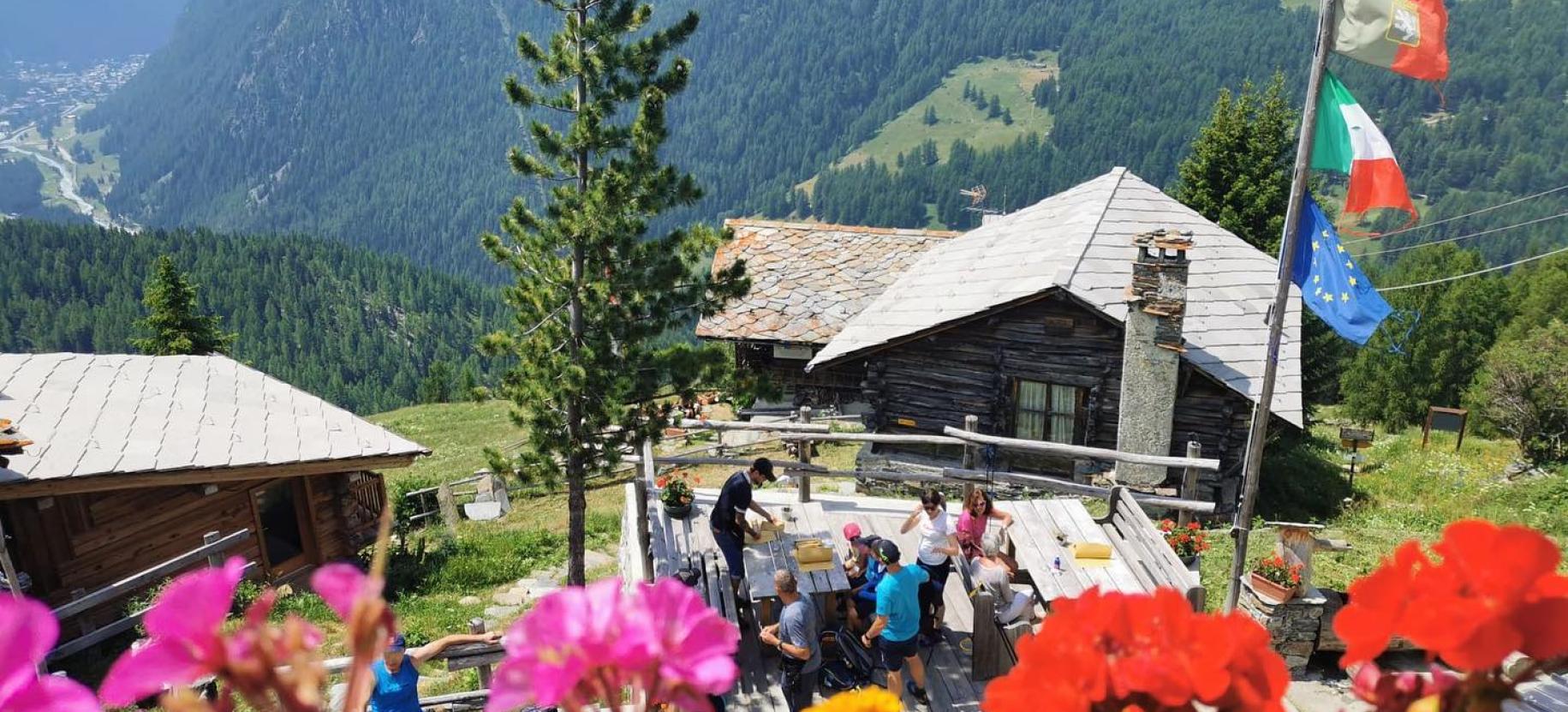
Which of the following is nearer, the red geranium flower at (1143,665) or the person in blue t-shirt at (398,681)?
the red geranium flower at (1143,665)

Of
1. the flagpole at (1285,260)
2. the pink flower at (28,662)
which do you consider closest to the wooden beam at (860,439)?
the flagpole at (1285,260)

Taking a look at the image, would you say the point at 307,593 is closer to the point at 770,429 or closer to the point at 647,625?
the point at 770,429

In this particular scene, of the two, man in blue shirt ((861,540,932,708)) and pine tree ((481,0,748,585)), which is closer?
man in blue shirt ((861,540,932,708))

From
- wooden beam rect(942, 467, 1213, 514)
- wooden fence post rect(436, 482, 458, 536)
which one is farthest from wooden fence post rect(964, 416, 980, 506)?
wooden fence post rect(436, 482, 458, 536)

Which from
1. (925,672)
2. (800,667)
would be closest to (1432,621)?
(800,667)

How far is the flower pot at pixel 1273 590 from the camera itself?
912 centimetres

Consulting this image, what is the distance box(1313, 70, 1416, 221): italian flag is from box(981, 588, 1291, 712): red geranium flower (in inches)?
291

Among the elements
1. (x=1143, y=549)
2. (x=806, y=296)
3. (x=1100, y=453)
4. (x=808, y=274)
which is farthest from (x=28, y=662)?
(x=808, y=274)

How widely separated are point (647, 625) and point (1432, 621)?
0.80 meters

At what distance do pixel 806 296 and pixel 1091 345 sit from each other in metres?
11.3

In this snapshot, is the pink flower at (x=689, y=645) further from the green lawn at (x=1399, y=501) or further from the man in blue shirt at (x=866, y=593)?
the green lawn at (x=1399, y=501)

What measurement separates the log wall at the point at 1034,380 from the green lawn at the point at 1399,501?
2256mm

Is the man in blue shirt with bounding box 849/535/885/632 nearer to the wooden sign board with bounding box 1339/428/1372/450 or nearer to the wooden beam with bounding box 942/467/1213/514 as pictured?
the wooden beam with bounding box 942/467/1213/514

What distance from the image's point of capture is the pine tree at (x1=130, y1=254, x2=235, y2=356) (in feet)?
109
